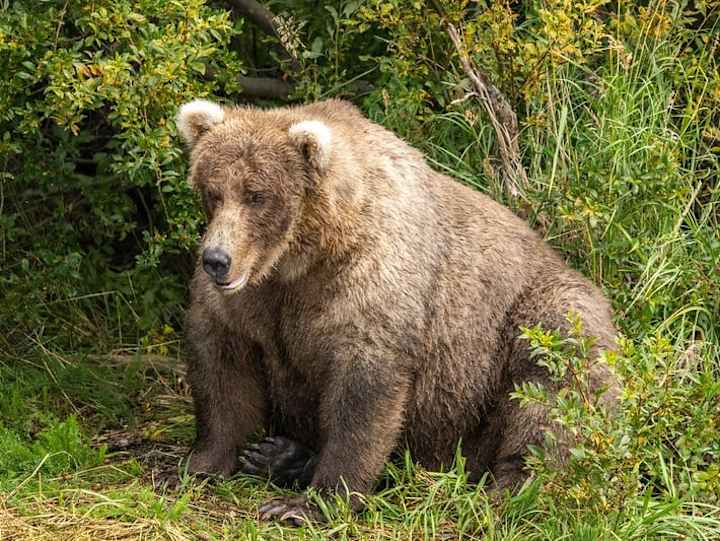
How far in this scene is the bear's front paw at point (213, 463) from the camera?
6.72 metres

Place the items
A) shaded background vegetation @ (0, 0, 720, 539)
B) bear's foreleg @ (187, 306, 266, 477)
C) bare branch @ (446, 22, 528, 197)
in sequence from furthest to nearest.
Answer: bare branch @ (446, 22, 528, 197) → shaded background vegetation @ (0, 0, 720, 539) → bear's foreleg @ (187, 306, 266, 477)

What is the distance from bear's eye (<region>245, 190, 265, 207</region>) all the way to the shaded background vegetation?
1222 millimetres

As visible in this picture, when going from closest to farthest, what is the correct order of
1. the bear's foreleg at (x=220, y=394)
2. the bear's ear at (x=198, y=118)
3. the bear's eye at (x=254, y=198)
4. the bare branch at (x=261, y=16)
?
the bear's eye at (x=254, y=198) → the bear's ear at (x=198, y=118) → the bear's foreleg at (x=220, y=394) → the bare branch at (x=261, y=16)

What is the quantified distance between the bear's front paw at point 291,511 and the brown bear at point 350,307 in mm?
17

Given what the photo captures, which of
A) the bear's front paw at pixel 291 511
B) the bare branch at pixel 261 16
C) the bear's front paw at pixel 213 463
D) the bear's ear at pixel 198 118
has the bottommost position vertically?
the bear's front paw at pixel 213 463

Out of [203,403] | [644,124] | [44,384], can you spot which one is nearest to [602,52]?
[644,124]

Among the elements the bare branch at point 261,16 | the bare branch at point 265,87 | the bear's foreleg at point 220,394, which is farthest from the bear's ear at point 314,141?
the bare branch at point 265,87

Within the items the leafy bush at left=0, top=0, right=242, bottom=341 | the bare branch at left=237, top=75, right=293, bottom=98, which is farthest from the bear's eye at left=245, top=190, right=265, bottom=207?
the bare branch at left=237, top=75, right=293, bottom=98

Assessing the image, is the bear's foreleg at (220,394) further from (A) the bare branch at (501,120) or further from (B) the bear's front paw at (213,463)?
(A) the bare branch at (501,120)

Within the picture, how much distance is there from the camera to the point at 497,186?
7836mm

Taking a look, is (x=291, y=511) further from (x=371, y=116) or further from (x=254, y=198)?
(x=371, y=116)

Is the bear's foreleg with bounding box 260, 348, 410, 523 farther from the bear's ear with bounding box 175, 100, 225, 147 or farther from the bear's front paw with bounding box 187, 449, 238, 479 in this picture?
the bear's ear with bounding box 175, 100, 225, 147

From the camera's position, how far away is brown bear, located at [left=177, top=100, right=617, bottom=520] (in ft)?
19.8

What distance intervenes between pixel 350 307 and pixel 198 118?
114 centimetres
